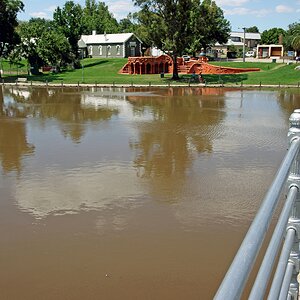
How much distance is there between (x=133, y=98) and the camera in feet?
122

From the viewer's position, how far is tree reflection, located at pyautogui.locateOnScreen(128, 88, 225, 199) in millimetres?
13695

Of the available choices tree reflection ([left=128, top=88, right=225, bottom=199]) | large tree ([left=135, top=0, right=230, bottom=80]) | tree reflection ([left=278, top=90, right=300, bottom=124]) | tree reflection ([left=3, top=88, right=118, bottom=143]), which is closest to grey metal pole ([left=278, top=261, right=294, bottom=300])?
tree reflection ([left=128, top=88, right=225, bottom=199])

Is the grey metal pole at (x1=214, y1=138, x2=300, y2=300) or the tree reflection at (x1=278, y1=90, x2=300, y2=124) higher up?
the grey metal pole at (x1=214, y1=138, x2=300, y2=300)

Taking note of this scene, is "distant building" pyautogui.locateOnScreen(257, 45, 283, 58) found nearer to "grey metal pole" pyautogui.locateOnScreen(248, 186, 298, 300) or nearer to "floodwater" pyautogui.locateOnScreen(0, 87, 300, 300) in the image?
"floodwater" pyautogui.locateOnScreen(0, 87, 300, 300)

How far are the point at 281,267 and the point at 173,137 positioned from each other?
17.1 metres

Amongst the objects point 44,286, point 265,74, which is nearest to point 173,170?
point 44,286

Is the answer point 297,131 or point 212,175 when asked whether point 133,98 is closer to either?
point 212,175

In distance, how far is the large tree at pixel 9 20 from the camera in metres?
58.2

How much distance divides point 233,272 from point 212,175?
12.0 m

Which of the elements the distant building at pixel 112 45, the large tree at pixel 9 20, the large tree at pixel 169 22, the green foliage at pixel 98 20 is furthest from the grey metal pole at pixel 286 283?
the green foliage at pixel 98 20

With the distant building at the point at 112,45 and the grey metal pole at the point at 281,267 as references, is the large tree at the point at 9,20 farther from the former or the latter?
the grey metal pole at the point at 281,267

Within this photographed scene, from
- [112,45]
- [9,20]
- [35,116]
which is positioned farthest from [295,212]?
[112,45]

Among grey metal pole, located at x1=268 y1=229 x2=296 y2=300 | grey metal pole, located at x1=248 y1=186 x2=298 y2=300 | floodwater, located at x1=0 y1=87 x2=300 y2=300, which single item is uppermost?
grey metal pole, located at x1=248 y1=186 x2=298 y2=300

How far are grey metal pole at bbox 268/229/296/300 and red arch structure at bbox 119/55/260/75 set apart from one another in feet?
197
